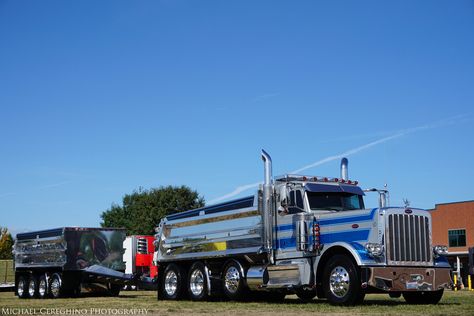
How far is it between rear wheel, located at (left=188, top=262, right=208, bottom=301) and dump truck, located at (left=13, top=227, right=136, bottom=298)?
5382 millimetres

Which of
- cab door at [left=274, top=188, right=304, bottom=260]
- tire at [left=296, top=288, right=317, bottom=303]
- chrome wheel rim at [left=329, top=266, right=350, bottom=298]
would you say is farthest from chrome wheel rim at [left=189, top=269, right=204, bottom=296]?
chrome wheel rim at [left=329, top=266, right=350, bottom=298]

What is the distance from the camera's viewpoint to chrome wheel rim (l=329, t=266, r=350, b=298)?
15913 millimetres

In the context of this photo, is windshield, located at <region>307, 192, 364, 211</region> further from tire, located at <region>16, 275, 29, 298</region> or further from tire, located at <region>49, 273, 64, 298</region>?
tire, located at <region>16, 275, 29, 298</region>

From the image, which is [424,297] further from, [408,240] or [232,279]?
[232,279]

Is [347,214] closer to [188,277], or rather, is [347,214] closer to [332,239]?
[332,239]

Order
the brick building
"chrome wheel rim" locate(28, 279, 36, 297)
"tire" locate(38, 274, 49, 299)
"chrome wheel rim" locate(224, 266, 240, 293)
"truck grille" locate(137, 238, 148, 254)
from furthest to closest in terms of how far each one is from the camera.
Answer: the brick building < "truck grille" locate(137, 238, 148, 254) < "chrome wheel rim" locate(28, 279, 36, 297) < "tire" locate(38, 274, 49, 299) < "chrome wheel rim" locate(224, 266, 240, 293)

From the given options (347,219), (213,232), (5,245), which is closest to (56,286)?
(213,232)

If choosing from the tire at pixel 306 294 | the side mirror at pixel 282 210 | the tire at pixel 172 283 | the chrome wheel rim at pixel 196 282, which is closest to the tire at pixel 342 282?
the side mirror at pixel 282 210

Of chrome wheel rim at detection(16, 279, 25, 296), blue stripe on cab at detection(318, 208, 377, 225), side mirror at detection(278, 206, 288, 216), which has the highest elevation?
side mirror at detection(278, 206, 288, 216)

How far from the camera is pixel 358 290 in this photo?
15.6 m

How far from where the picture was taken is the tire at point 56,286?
26.1 meters

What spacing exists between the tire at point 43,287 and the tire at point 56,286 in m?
0.30

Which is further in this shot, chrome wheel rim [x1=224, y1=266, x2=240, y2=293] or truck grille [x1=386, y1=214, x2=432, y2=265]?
chrome wheel rim [x1=224, y1=266, x2=240, y2=293]

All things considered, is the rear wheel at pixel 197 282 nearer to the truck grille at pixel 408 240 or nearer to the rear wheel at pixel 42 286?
the truck grille at pixel 408 240
